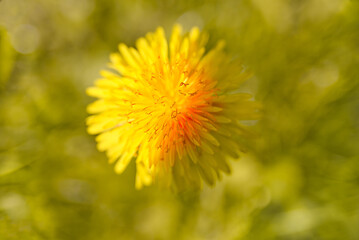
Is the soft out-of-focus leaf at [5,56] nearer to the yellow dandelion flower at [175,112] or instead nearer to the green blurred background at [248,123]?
the green blurred background at [248,123]

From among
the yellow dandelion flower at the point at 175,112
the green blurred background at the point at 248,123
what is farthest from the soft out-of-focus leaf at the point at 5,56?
the yellow dandelion flower at the point at 175,112

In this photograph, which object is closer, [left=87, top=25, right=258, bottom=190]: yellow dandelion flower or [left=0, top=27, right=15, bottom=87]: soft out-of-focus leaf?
[left=87, top=25, right=258, bottom=190]: yellow dandelion flower

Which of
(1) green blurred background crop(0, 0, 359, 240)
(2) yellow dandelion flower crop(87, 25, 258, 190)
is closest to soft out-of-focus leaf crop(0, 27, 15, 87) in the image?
(1) green blurred background crop(0, 0, 359, 240)

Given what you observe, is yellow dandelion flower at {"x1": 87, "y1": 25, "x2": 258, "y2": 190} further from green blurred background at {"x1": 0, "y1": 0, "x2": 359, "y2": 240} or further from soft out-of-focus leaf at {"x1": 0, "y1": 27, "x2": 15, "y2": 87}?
soft out-of-focus leaf at {"x1": 0, "y1": 27, "x2": 15, "y2": 87}

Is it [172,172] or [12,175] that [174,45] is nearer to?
[172,172]

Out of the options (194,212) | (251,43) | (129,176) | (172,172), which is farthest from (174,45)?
(194,212)

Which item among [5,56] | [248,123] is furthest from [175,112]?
[5,56]
